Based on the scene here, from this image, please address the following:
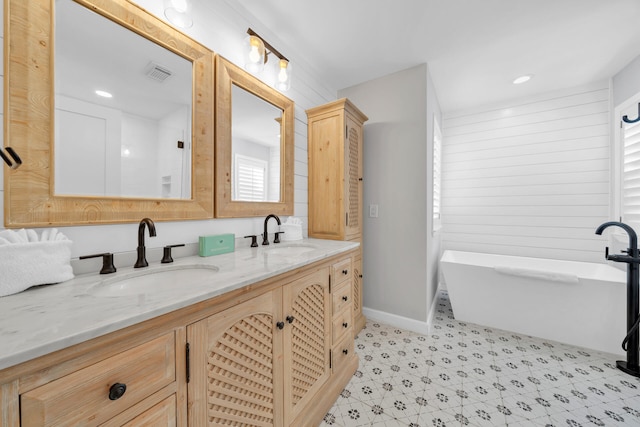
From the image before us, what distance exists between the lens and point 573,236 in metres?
2.75

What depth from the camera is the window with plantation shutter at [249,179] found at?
1657 millimetres

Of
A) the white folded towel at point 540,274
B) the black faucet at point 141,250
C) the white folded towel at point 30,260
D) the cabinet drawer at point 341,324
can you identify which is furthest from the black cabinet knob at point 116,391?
the white folded towel at point 540,274

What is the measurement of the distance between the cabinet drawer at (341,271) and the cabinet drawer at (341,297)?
5 centimetres

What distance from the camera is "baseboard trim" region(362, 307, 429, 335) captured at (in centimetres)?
231

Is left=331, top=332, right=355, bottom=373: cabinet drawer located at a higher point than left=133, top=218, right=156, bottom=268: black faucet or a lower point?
lower

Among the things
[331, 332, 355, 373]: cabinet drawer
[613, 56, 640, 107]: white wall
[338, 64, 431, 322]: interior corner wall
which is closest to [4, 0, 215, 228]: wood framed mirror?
[331, 332, 355, 373]: cabinet drawer

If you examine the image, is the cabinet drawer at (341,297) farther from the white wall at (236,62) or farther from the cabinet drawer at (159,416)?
the cabinet drawer at (159,416)

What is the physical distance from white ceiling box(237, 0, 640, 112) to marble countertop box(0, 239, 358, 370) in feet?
6.05

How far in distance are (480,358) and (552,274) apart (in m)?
0.96

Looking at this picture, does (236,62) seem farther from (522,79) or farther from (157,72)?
(522,79)

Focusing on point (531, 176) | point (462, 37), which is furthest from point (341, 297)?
point (531, 176)

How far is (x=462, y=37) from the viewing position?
197cm

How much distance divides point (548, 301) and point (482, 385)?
1099mm

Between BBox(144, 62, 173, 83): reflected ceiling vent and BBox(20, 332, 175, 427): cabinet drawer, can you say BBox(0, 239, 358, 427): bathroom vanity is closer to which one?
BBox(20, 332, 175, 427): cabinet drawer
